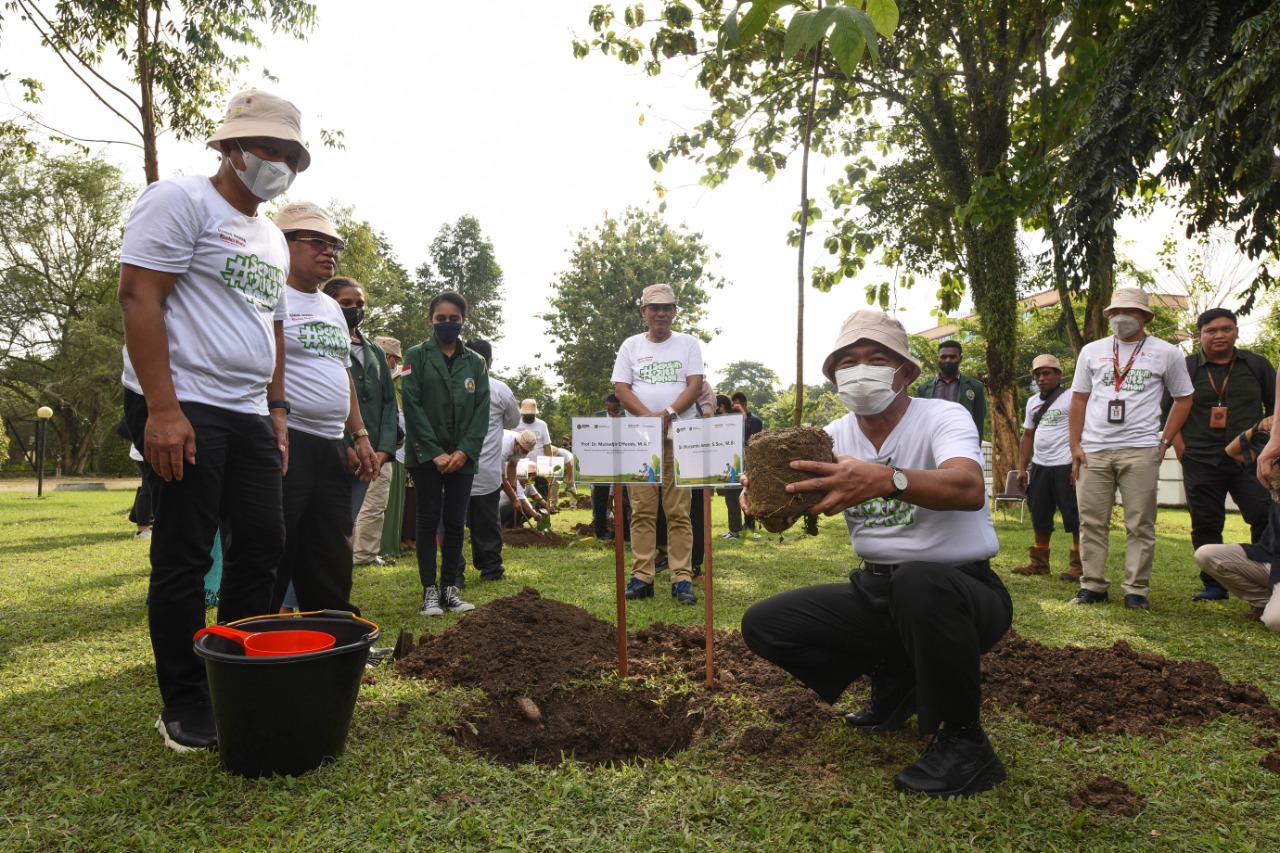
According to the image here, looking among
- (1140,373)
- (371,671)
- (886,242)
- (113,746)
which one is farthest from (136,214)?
(886,242)

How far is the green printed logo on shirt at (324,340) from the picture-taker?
3.73 m

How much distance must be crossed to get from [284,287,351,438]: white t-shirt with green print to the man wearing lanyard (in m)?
6.01

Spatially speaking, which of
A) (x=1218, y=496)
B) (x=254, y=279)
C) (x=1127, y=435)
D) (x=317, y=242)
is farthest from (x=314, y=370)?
(x=1218, y=496)

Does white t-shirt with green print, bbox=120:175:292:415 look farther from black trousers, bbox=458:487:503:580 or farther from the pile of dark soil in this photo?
the pile of dark soil

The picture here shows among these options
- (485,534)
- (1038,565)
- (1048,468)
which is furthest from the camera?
(1048,468)

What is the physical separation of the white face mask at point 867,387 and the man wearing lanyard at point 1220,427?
452 centimetres

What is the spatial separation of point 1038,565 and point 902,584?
5.60 meters

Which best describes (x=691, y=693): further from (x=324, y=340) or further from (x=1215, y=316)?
(x=1215, y=316)

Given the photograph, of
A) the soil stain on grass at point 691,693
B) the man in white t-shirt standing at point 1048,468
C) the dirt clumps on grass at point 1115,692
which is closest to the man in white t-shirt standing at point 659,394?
the soil stain on grass at point 691,693

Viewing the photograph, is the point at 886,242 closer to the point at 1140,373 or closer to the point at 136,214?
the point at 1140,373

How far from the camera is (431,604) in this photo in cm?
523

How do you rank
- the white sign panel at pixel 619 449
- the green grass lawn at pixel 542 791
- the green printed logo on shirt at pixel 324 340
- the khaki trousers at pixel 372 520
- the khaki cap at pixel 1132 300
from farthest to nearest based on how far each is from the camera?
1. the khaki trousers at pixel 372 520
2. the khaki cap at pixel 1132 300
3. the white sign panel at pixel 619 449
4. the green printed logo on shirt at pixel 324 340
5. the green grass lawn at pixel 542 791

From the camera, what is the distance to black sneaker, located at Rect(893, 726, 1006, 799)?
245cm

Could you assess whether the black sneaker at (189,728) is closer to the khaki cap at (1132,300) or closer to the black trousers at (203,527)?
the black trousers at (203,527)
